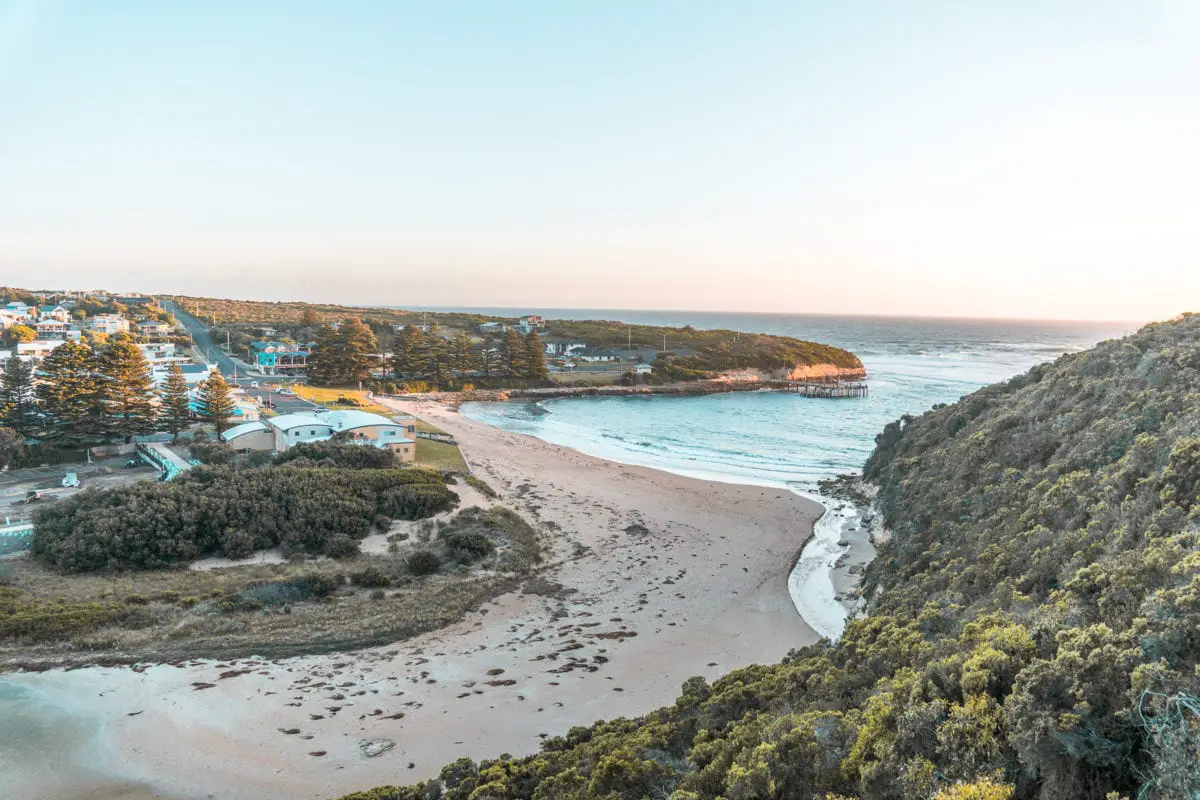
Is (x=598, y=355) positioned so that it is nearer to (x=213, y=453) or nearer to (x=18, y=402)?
(x=18, y=402)

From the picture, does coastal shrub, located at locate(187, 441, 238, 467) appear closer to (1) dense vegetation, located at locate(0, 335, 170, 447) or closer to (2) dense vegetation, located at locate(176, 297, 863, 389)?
(1) dense vegetation, located at locate(0, 335, 170, 447)

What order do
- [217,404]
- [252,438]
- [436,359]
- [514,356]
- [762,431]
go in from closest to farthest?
[252,438] < [217,404] < [762,431] < [436,359] < [514,356]

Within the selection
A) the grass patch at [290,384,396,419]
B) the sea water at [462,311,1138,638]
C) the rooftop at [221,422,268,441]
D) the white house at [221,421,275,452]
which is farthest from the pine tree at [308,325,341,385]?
the white house at [221,421,275,452]

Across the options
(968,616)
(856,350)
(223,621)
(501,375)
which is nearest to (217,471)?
(223,621)

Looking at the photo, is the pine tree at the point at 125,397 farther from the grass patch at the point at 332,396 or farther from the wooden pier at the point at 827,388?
the wooden pier at the point at 827,388

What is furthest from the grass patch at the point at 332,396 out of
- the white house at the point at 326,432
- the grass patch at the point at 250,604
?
the grass patch at the point at 250,604

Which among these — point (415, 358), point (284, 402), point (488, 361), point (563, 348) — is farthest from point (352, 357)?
point (563, 348)
